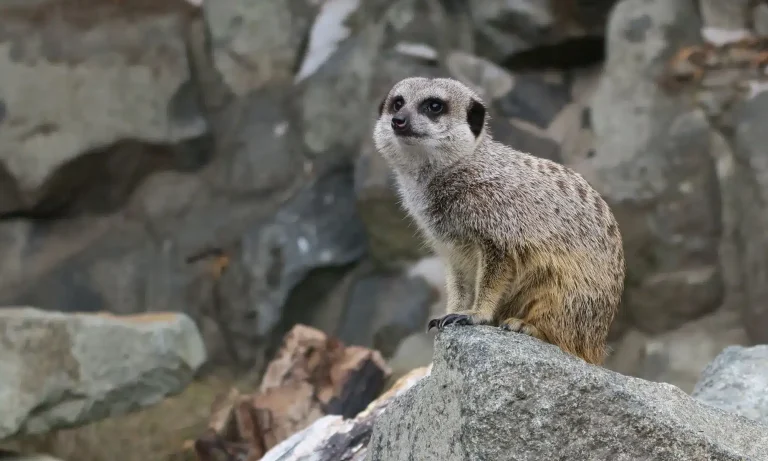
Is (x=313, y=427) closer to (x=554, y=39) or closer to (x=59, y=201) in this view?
(x=554, y=39)

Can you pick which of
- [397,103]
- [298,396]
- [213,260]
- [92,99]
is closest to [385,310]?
[213,260]

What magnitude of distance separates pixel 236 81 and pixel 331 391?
285 cm

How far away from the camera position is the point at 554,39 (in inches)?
208

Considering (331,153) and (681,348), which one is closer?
(681,348)

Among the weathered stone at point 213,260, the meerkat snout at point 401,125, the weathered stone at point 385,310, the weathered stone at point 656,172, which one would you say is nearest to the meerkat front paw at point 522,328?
the meerkat snout at point 401,125

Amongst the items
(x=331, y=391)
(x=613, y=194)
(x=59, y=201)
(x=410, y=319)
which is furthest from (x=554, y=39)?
(x=59, y=201)

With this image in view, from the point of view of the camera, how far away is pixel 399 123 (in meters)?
2.63

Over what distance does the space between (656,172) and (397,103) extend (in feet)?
8.00

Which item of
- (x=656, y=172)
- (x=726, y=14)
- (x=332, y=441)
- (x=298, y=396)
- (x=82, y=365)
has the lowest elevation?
(x=82, y=365)

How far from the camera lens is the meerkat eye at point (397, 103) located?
2770mm

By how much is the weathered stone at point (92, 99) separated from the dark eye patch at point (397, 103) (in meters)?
3.40

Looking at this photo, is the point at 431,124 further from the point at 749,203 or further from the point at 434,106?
the point at 749,203

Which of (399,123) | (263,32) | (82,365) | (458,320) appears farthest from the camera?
(263,32)

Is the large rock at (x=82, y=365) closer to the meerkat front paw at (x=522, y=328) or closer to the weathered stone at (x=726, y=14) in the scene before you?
the meerkat front paw at (x=522, y=328)
